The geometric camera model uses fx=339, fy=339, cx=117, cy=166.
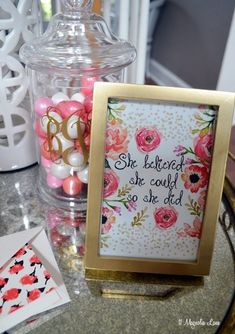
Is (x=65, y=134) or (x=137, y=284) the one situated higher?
(x=65, y=134)

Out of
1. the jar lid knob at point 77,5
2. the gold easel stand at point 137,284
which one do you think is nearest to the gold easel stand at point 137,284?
the gold easel stand at point 137,284

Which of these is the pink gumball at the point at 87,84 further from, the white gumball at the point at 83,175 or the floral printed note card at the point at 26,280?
the floral printed note card at the point at 26,280

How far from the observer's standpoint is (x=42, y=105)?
616 mm

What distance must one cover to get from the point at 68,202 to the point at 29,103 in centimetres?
24

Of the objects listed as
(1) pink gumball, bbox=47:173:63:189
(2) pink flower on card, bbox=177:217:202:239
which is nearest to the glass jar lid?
(1) pink gumball, bbox=47:173:63:189

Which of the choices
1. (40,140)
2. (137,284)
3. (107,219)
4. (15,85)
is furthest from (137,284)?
(15,85)

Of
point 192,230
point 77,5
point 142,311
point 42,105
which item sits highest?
point 77,5

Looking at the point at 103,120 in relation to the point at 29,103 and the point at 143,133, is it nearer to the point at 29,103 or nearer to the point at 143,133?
the point at 143,133

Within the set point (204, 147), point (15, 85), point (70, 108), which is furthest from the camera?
point (15, 85)

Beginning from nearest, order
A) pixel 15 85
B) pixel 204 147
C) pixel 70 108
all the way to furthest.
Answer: pixel 204 147 < pixel 70 108 < pixel 15 85

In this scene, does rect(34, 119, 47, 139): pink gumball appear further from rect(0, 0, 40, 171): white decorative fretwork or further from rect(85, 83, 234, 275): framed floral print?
rect(85, 83, 234, 275): framed floral print

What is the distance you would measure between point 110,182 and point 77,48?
0.26 meters

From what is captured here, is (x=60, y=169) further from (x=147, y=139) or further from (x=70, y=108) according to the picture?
(x=147, y=139)

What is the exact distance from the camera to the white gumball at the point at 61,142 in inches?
23.5
